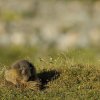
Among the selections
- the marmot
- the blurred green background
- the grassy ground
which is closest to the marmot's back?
the marmot

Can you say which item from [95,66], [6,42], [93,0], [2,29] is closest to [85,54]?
[95,66]

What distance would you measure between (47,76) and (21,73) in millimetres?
964

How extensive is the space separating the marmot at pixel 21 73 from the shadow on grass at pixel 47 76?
0.36m

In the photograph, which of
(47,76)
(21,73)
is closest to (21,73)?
(21,73)

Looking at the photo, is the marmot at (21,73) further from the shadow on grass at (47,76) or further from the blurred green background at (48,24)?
the blurred green background at (48,24)

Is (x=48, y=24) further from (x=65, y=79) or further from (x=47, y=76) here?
(x=65, y=79)

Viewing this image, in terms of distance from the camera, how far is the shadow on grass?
1195 centimetres

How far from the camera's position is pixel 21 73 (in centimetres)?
1143

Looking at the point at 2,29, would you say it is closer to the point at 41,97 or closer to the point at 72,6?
the point at 72,6

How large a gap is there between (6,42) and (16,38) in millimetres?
1158

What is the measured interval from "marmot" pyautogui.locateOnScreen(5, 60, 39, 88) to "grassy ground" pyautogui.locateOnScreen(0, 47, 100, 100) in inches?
6.6

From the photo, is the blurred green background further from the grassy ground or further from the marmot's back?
the marmot's back

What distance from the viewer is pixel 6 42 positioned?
3130 cm

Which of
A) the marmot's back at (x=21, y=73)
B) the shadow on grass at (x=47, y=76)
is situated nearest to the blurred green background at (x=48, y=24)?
the shadow on grass at (x=47, y=76)
